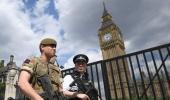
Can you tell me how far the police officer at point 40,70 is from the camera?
2336 mm

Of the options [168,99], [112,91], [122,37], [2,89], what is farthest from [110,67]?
[122,37]

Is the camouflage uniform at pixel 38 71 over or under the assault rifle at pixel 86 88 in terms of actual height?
over

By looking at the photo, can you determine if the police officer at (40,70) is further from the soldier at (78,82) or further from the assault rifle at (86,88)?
the assault rifle at (86,88)

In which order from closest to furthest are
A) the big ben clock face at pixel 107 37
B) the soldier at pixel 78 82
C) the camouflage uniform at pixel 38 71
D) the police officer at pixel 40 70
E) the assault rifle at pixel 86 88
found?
1. the police officer at pixel 40 70
2. the camouflage uniform at pixel 38 71
3. the soldier at pixel 78 82
4. the assault rifle at pixel 86 88
5. the big ben clock face at pixel 107 37

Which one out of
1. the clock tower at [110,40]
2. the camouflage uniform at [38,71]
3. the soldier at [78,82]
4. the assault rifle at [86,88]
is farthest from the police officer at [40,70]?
the clock tower at [110,40]

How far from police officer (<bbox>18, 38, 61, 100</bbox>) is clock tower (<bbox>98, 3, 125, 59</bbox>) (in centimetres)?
8883

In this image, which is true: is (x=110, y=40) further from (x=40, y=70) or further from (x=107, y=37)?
(x=40, y=70)

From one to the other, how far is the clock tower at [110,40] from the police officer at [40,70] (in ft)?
291

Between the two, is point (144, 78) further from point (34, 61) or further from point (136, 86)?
point (34, 61)

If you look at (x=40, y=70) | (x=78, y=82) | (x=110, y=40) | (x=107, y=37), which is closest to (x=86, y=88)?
(x=78, y=82)

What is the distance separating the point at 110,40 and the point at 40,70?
9291 centimetres

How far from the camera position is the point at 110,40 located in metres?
94.6

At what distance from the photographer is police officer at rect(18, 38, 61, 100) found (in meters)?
2.34

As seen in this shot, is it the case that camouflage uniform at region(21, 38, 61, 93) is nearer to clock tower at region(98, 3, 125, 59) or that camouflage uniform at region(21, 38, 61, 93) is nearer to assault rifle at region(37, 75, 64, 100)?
assault rifle at region(37, 75, 64, 100)
